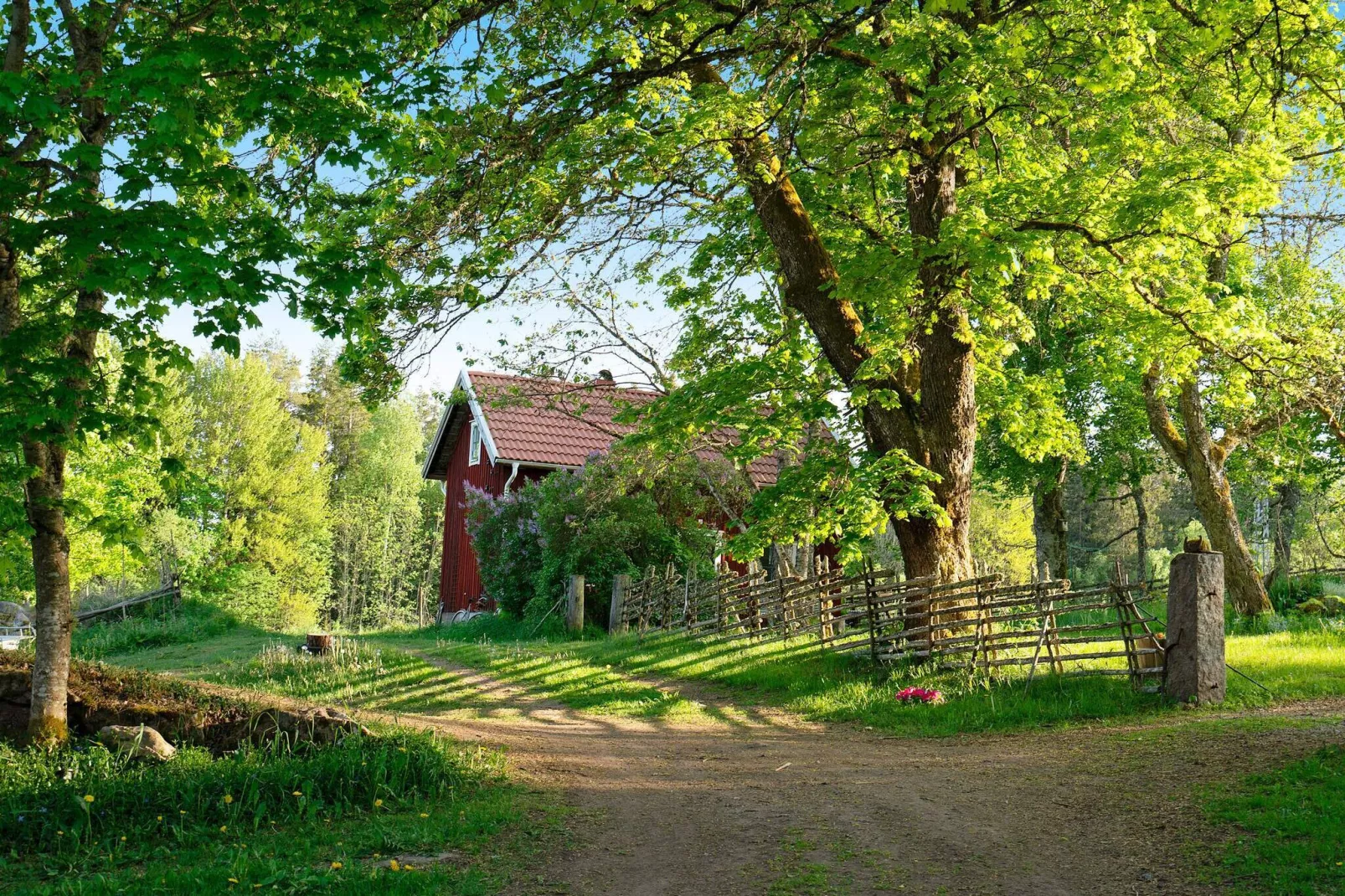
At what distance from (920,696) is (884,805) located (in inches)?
154

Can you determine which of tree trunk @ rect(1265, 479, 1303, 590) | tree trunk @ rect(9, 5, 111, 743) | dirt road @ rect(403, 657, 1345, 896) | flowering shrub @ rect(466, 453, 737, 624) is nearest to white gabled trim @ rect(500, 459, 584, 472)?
flowering shrub @ rect(466, 453, 737, 624)

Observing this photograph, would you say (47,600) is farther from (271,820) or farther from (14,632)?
(14,632)

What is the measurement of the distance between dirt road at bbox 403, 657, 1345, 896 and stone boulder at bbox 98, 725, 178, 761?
267 centimetres

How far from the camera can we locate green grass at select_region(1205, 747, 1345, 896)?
17.0 feet

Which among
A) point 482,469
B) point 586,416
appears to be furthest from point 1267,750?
point 482,469

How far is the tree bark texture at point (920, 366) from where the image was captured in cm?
1186

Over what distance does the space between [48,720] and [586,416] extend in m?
17.5

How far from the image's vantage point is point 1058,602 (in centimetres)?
1130

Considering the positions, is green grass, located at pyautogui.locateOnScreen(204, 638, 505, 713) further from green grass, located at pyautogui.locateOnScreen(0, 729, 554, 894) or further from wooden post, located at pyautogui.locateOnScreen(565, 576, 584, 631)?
green grass, located at pyautogui.locateOnScreen(0, 729, 554, 894)

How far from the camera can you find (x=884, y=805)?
7.02 m

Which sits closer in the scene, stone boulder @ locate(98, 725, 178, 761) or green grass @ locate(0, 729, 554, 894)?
green grass @ locate(0, 729, 554, 894)

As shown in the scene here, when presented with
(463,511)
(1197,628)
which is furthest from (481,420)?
(1197,628)

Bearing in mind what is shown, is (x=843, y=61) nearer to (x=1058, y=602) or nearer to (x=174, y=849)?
(x=1058, y=602)

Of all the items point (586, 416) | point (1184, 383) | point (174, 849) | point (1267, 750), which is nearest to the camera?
point (174, 849)
